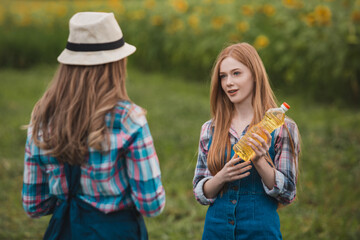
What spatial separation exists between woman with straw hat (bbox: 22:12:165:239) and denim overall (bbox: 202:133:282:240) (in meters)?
0.31

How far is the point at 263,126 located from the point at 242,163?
0.20 metres

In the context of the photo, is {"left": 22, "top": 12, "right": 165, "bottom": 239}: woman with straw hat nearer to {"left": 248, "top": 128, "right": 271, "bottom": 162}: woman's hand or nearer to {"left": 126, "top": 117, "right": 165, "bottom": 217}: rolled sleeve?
{"left": 126, "top": 117, "right": 165, "bottom": 217}: rolled sleeve

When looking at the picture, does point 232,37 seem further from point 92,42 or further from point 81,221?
point 81,221

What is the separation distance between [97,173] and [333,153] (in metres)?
3.61

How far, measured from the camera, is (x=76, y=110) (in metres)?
1.96

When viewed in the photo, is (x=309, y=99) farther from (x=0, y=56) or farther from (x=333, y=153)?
(x=0, y=56)

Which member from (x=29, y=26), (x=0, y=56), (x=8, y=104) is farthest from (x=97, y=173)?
(x=29, y=26)

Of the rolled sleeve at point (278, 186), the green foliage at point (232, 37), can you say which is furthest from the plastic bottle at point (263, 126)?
the green foliage at point (232, 37)

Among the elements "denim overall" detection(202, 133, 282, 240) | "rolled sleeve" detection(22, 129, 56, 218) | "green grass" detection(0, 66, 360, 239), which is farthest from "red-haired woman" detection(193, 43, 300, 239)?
"green grass" detection(0, 66, 360, 239)

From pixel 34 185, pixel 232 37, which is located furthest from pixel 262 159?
pixel 232 37

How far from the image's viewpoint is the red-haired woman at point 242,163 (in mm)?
2027

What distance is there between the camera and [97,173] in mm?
1960

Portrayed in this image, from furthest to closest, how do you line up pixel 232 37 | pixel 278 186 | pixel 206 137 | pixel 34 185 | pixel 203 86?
pixel 203 86
pixel 232 37
pixel 206 137
pixel 34 185
pixel 278 186

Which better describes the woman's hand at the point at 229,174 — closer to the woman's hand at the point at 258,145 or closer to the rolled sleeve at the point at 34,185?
the woman's hand at the point at 258,145
